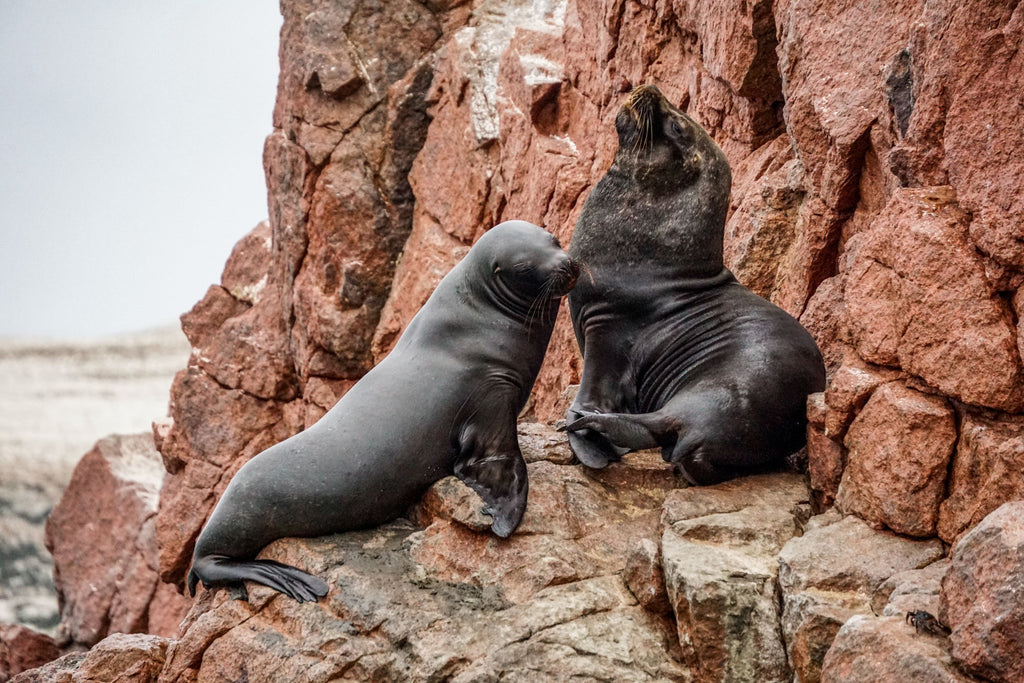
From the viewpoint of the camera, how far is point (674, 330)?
5.07 metres

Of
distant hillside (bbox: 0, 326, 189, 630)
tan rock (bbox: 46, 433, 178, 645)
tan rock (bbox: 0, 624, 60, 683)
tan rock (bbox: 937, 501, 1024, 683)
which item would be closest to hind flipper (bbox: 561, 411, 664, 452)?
tan rock (bbox: 937, 501, 1024, 683)

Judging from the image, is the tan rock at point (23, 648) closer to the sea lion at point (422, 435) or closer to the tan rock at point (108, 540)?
the tan rock at point (108, 540)

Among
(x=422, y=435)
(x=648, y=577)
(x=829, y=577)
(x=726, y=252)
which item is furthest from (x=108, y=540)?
(x=829, y=577)

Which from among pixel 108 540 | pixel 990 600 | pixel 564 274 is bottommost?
pixel 108 540

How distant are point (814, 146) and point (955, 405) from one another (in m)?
2.36

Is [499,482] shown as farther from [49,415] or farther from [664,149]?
[49,415]

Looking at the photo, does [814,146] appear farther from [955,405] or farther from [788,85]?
[955,405]

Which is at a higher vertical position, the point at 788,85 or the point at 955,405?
the point at 788,85

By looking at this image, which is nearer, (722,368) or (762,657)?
(762,657)

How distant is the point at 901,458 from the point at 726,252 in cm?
256

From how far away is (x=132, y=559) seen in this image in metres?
12.0

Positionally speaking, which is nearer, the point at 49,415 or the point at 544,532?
the point at 544,532

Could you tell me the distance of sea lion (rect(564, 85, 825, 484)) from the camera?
4711 mm

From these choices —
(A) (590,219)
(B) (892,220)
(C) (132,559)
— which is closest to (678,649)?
(B) (892,220)
